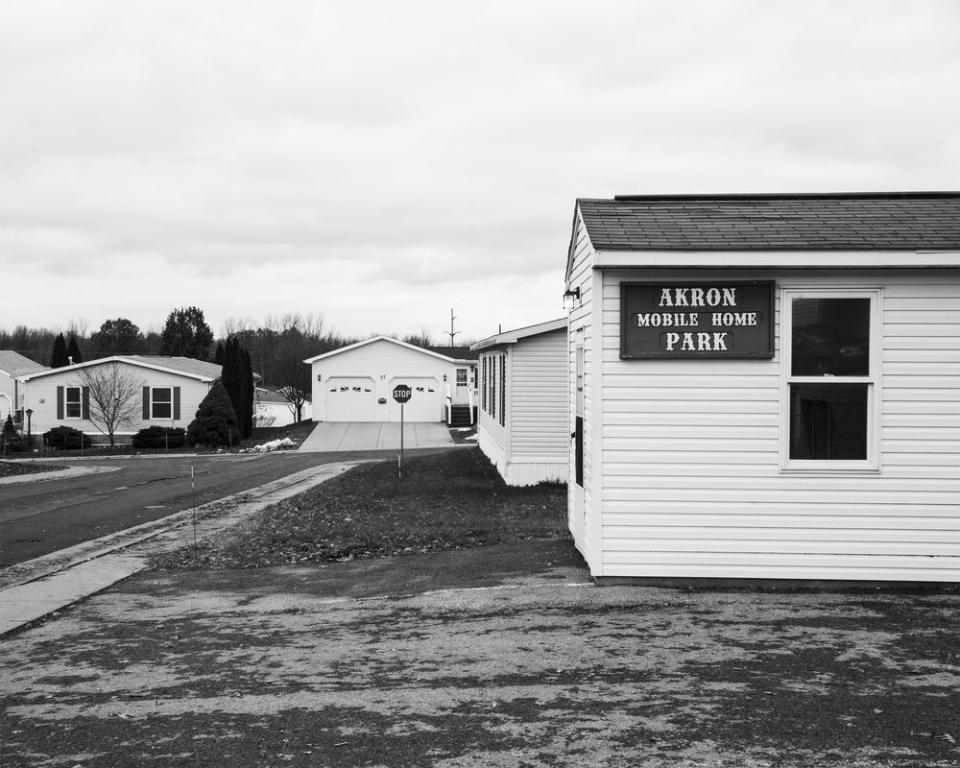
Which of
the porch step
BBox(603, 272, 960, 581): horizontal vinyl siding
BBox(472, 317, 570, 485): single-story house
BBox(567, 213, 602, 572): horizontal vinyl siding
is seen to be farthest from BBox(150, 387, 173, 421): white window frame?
BBox(603, 272, 960, 581): horizontal vinyl siding

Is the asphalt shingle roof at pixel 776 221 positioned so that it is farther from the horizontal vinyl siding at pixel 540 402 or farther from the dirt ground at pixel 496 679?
the horizontal vinyl siding at pixel 540 402

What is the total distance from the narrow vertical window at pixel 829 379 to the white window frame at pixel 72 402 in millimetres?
40861

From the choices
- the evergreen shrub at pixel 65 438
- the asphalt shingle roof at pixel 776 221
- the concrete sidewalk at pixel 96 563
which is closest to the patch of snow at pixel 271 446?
the evergreen shrub at pixel 65 438

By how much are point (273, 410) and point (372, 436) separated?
89.1 feet

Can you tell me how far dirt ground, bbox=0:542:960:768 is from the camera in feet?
16.5

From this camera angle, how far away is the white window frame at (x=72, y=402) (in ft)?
144

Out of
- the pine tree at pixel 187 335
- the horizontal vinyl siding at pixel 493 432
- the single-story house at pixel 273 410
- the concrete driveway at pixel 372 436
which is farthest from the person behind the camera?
the pine tree at pixel 187 335

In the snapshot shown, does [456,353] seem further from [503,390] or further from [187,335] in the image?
[187,335]

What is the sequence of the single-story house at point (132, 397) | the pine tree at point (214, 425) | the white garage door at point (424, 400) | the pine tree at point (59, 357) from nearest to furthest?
the pine tree at point (214, 425)
the single-story house at point (132, 397)
the white garage door at point (424, 400)
the pine tree at point (59, 357)

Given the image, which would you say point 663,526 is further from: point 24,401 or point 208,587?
point 24,401

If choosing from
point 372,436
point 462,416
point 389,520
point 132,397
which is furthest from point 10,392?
point 389,520

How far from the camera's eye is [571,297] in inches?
407

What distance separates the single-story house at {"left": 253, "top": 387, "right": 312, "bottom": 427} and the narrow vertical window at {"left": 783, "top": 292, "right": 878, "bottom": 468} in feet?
148

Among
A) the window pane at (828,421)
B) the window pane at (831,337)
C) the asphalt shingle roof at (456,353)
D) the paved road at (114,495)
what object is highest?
the asphalt shingle roof at (456,353)
